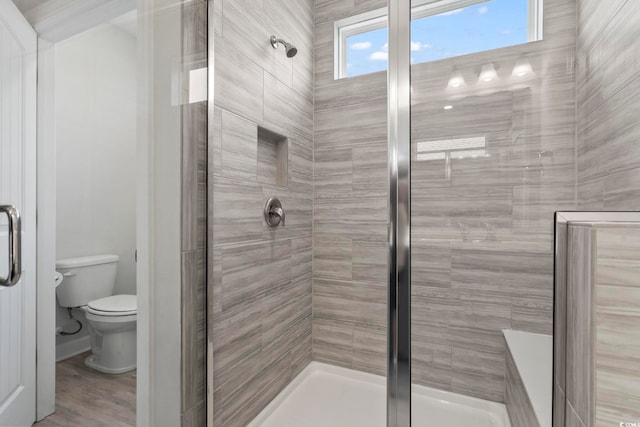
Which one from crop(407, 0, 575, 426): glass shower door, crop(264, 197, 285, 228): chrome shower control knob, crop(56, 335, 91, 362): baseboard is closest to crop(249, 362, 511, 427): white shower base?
crop(407, 0, 575, 426): glass shower door

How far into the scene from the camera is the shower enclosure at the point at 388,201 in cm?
88

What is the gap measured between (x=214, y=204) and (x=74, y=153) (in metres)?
1.27

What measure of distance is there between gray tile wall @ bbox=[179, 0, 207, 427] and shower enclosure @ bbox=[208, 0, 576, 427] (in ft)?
0.15


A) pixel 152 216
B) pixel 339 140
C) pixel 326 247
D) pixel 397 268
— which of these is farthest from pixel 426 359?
pixel 339 140

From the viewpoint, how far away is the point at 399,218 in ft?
3.27

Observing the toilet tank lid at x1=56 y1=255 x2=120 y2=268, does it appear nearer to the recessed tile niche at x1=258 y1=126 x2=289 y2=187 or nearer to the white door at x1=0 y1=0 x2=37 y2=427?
the white door at x1=0 y1=0 x2=37 y2=427

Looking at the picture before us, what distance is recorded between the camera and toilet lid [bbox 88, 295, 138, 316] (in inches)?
68.6

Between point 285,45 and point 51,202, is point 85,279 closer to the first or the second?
point 51,202

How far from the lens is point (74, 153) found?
1761 mm

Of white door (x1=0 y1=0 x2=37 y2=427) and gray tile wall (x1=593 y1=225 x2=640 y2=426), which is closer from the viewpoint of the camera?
gray tile wall (x1=593 y1=225 x2=640 y2=426)

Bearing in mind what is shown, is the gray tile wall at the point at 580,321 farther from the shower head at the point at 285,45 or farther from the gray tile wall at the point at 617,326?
the shower head at the point at 285,45

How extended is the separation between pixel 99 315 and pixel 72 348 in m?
0.33

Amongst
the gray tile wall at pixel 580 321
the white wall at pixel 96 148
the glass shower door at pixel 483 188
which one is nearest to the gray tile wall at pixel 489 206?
the glass shower door at pixel 483 188

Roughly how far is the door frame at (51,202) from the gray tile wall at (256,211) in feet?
0.71
